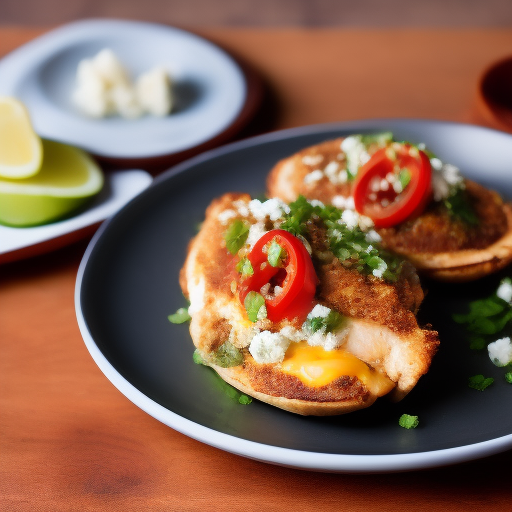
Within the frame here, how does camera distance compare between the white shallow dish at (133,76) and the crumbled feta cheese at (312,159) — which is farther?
the white shallow dish at (133,76)

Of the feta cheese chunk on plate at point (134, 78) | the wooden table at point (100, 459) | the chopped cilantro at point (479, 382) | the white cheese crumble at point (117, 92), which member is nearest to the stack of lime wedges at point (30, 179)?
the wooden table at point (100, 459)

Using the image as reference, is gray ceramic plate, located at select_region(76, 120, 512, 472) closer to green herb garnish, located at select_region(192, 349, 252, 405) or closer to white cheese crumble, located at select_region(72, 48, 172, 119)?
green herb garnish, located at select_region(192, 349, 252, 405)

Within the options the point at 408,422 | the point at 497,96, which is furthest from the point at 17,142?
the point at 497,96

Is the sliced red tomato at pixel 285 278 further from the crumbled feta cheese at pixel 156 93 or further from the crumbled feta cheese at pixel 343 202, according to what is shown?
the crumbled feta cheese at pixel 156 93

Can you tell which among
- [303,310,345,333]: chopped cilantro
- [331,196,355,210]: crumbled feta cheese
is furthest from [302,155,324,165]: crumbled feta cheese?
[303,310,345,333]: chopped cilantro

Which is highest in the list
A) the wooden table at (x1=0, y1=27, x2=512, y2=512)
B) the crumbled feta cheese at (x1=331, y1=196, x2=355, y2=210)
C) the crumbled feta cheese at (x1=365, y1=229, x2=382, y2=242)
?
the crumbled feta cheese at (x1=365, y1=229, x2=382, y2=242)

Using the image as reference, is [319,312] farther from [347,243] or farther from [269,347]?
[347,243]
